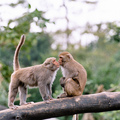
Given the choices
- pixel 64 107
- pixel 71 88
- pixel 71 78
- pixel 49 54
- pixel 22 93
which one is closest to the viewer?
pixel 64 107

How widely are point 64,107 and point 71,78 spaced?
2.10 feet

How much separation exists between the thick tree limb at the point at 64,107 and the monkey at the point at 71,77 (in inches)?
7.0

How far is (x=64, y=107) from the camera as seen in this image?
4293mm

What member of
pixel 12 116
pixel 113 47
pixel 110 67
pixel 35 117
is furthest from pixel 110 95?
pixel 113 47

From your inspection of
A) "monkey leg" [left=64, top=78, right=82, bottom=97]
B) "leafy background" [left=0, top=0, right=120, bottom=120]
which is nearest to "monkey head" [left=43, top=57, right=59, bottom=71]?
"monkey leg" [left=64, top=78, right=82, bottom=97]

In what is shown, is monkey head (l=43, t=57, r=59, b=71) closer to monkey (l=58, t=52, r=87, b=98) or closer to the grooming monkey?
the grooming monkey

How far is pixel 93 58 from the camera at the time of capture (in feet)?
77.2

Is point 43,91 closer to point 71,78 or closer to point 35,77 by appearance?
point 35,77

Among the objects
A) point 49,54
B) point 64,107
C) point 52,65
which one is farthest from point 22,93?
point 49,54

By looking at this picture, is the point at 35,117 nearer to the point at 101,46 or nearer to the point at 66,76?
the point at 66,76

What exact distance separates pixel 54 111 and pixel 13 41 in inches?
160

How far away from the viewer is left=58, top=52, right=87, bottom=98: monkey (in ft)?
14.9

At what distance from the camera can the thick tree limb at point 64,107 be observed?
166 inches

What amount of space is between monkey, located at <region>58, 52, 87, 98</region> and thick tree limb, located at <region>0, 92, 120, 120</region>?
0.59 feet
